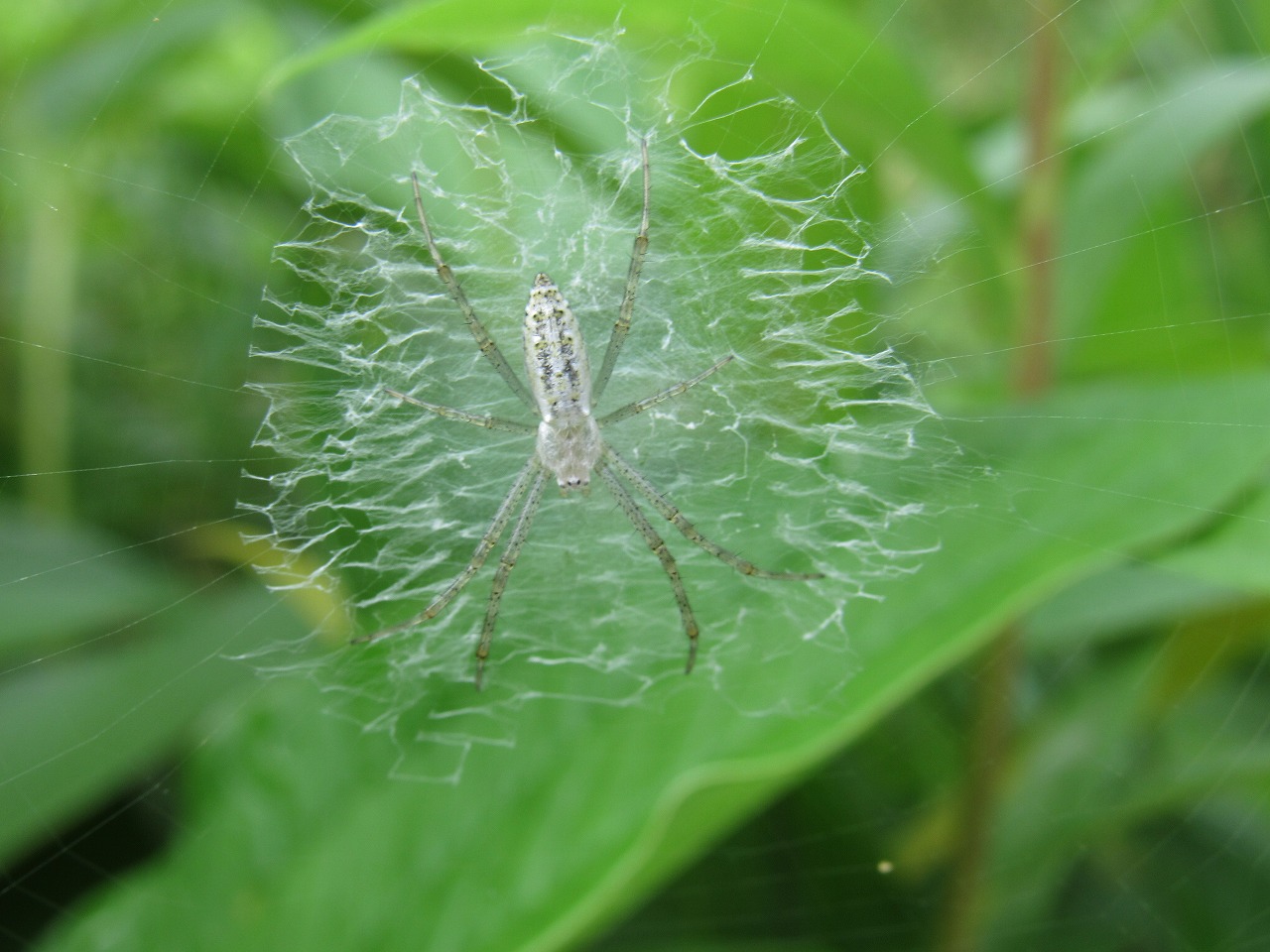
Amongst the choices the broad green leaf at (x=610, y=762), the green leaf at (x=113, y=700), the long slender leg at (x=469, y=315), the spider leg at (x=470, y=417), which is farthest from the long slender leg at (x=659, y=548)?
the green leaf at (x=113, y=700)

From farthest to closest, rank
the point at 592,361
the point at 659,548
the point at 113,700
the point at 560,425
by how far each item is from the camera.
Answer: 1. the point at 659,548
2. the point at 560,425
3. the point at 592,361
4. the point at 113,700

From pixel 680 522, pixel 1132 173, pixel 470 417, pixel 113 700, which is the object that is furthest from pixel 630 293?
pixel 113 700

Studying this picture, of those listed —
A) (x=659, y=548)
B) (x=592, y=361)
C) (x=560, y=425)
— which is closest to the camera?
(x=592, y=361)

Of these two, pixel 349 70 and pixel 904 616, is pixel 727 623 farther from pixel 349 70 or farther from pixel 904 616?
pixel 349 70

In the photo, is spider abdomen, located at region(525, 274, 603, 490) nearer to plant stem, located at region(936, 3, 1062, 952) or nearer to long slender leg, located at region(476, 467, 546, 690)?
long slender leg, located at region(476, 467, 546, 690)

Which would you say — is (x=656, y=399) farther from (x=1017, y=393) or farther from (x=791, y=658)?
(x=1017, y=393)

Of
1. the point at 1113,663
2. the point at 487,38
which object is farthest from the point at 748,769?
the point at 1113,663

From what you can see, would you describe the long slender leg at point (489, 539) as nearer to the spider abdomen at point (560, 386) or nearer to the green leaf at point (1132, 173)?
the spider abdomen at point (560, 386)

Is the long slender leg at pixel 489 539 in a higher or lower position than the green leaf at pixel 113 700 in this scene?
higher

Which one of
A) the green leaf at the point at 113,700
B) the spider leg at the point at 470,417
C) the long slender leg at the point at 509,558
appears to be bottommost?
the green leaf at the point at 113,700
